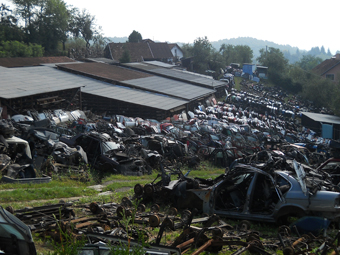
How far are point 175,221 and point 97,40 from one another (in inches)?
Answer: 3175

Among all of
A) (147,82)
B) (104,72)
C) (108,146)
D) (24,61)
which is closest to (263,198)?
(108,146)

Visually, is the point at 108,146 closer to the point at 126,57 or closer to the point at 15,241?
the point at 15,241

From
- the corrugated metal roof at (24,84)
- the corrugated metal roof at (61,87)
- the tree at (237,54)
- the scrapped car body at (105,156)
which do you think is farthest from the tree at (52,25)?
the scrapped car body at (105,156)

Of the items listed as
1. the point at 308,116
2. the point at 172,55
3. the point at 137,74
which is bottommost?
the point at 308,116

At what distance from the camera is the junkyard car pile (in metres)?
6.73

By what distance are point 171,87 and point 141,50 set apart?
31824 millimetres

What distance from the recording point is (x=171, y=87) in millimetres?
40656

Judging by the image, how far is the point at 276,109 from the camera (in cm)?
4331

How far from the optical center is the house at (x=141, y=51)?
216ft

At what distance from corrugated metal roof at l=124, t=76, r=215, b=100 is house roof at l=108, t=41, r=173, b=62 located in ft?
75.9

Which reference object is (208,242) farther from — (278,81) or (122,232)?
(278,81)

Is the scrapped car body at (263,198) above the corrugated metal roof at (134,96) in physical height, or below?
below

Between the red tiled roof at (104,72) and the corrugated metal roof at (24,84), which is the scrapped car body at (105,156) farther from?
the red tiled roof at (104,72)

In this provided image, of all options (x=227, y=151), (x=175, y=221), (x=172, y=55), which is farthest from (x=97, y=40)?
(x=175, y=221)
